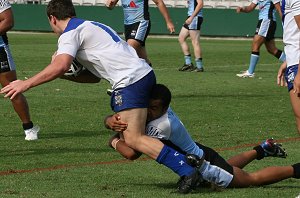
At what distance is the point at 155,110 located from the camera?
8.65 meters

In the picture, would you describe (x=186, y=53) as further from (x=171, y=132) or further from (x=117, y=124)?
(x=117, y=124)

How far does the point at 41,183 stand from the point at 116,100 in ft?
3.74

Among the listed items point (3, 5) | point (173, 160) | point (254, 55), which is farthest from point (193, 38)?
point (173, 160)

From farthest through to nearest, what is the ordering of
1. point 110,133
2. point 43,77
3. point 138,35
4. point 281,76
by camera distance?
point 138,35
point 110,133
point 281,76
point 43,77

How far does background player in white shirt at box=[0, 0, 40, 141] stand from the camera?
1220cm

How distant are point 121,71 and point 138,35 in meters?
8.22

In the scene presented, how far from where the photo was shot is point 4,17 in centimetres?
1232

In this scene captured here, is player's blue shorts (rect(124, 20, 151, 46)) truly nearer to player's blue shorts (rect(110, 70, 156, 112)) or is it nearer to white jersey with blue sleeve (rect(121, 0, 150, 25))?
white jersey with blue sleeve (rect(121, 0, 150, 25))

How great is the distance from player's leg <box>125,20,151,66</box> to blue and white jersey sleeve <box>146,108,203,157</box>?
7.87 m

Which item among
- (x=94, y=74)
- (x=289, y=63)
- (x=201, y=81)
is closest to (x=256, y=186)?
(x=289, y=63)

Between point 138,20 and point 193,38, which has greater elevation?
point 138,20

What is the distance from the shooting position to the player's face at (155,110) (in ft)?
28.3

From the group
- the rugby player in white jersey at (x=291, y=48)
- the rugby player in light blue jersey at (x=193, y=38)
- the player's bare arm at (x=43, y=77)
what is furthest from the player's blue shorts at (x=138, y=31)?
the player's bare arm at (x=43, y=77)

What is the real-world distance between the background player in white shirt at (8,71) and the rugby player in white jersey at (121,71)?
12.0 ft
